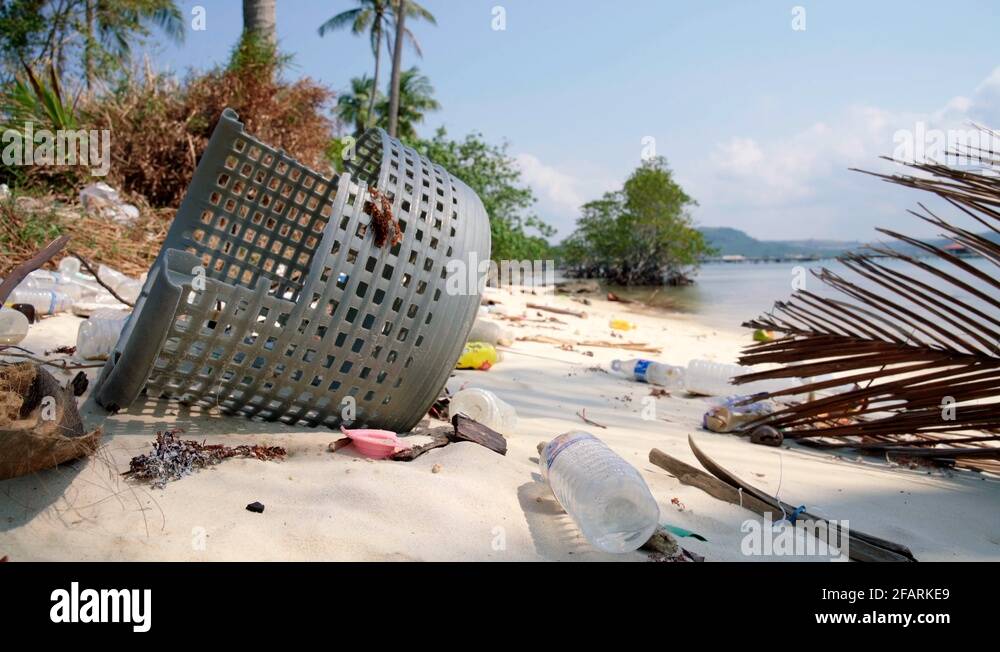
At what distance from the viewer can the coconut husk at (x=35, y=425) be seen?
1.76m

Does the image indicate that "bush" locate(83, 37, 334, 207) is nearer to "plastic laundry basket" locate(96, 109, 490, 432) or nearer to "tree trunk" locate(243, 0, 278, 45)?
"tree trunk" locate(243, 0, 278, 45)

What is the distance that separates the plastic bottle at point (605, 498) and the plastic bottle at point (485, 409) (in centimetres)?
80

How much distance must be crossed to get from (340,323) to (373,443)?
477 mm

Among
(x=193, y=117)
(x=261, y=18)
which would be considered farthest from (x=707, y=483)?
(x=261, y=18)

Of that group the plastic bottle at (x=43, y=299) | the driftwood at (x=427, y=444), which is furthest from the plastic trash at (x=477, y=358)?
the plastic bottle at (x=43, y=299)

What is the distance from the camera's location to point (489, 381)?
14.2ft

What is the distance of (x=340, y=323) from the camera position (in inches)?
86.9

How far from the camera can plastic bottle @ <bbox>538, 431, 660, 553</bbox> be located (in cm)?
191

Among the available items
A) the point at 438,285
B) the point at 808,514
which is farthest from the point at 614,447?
the point at 438,285

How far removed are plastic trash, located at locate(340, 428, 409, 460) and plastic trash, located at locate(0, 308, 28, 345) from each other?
228 cm

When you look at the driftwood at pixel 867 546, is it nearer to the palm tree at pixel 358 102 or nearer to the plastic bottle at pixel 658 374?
the plastic bottle at pixel 658 374

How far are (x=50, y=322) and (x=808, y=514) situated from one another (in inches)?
174

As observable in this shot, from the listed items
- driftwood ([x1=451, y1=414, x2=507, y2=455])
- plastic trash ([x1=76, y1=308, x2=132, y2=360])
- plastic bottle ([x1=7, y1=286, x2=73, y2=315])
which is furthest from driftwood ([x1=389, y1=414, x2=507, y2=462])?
plastic bottle ([x1=7, y1=286, x2=73, y2=315])
